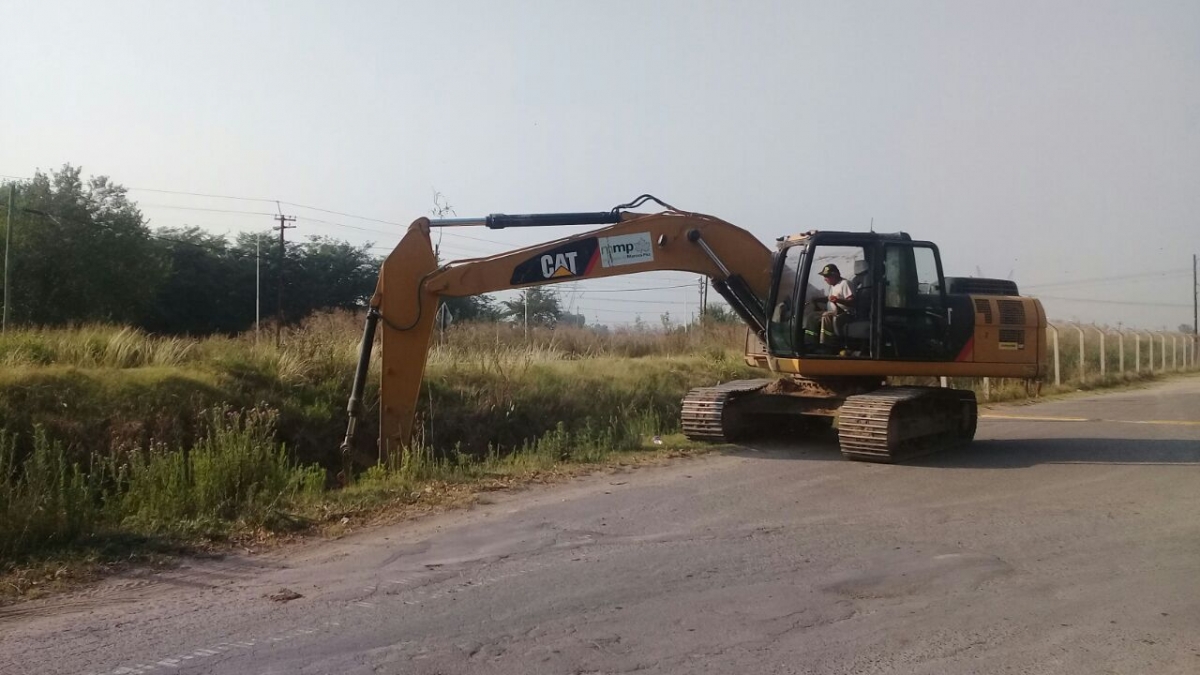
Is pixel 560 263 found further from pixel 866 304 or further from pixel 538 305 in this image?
pixel 538 305

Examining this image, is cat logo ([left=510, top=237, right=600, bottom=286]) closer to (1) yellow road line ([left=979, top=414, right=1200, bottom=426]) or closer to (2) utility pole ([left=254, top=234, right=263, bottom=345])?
(1) yellow road line ([left=979, top=414, right=1200, bottom=426])

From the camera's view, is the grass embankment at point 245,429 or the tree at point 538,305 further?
the tree at point 538,305

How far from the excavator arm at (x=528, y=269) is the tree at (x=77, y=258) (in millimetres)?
19374

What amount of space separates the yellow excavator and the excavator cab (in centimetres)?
2

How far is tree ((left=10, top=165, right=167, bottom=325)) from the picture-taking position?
89.7 ft

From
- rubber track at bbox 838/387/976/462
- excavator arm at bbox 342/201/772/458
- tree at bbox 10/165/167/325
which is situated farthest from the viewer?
tree at bbox 10/165/167/325

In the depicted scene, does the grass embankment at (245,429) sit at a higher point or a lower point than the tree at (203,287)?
lower

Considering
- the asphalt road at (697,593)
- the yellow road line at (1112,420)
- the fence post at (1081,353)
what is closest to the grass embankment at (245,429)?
the asphalt road at (697,593)

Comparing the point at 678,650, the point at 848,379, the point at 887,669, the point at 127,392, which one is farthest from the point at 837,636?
the point at 127,392

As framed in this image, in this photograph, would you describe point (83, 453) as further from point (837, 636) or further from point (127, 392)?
point (837, 636)

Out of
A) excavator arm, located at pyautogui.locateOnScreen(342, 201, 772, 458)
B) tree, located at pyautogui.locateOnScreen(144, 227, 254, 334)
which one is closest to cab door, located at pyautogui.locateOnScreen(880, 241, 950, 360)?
excavator arm, located at pyautogui.locateOnScreen(342, 201, 772, 458)

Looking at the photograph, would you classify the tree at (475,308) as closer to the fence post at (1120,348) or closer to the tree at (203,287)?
the tree at (203,287)

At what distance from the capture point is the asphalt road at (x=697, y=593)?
5066mm

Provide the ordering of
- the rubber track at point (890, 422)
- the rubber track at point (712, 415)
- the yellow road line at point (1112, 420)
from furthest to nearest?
the yellow road line at point (1112, 420) → the rubber track at point (712, 415) → the rubber track at point (890, 422)
